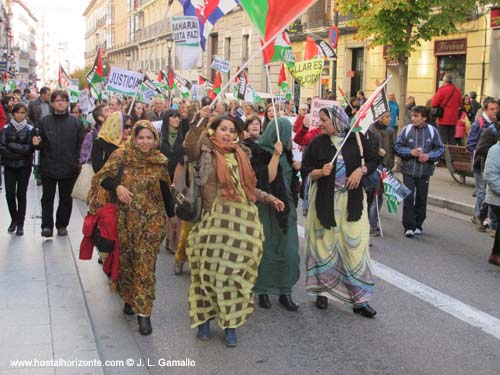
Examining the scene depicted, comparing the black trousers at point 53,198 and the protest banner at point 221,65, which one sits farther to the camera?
the protest banner at point 221,65

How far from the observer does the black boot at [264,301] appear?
20.9 feet

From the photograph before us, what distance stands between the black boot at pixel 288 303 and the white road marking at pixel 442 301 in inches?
49.6

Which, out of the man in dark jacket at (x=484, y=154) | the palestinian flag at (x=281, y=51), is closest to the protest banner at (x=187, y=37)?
the palestinian flag at (x=281, y=51)

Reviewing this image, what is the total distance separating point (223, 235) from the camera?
5.27m

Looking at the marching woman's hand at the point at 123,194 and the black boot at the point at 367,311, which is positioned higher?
the marching woman's hand at the point at 123,194

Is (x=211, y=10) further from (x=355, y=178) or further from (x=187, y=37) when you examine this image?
(x=355, y=178)

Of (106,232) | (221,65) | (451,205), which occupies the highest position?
(221,65)

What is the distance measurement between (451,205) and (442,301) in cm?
620

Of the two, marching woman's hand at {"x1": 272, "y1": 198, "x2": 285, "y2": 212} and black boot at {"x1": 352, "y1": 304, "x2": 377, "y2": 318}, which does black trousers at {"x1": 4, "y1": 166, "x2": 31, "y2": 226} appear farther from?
black boot at {"x1": 352, "y1": 304, "x2": 377, "y2": 318}

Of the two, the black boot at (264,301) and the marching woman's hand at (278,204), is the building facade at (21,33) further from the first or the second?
the marching woman's hand at (278,204)

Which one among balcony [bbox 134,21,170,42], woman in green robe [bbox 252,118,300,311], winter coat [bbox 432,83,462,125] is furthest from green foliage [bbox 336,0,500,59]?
balcony [bbox 134,21,170,42]

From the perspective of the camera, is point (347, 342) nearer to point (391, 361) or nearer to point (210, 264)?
point (391, 361)

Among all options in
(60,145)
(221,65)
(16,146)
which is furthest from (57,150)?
(221,65)

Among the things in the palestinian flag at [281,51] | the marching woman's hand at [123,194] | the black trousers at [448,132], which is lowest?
the black trousers at [448,132]
